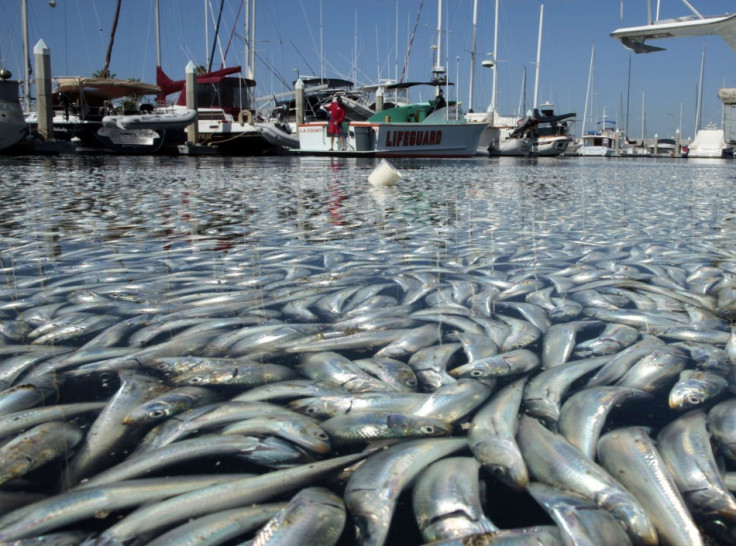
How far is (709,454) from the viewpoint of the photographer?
4.45 feet

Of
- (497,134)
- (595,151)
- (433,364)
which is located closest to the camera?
(433,364)

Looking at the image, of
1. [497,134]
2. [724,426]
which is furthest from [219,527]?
[497,134]

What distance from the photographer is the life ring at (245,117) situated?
94.6ft

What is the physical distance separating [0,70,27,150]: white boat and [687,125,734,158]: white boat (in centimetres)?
5175

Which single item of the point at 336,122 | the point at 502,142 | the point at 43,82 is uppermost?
the point at 43,82

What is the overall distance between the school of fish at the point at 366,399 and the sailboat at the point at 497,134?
35.4 meters

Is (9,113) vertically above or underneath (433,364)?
above

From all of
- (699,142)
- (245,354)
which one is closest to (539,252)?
(245,354)

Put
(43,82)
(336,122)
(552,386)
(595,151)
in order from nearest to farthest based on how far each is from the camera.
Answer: (552,386)
(43,82)
(336,122)
(595,151)

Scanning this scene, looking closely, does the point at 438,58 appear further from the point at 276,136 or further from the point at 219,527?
the point at 219,527

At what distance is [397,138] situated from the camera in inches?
1118

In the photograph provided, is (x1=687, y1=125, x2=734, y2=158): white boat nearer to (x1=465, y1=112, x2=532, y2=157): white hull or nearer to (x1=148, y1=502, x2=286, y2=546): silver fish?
(x1=465, y1=112, x2=532, y2=157): white hull

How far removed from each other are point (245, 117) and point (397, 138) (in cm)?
781

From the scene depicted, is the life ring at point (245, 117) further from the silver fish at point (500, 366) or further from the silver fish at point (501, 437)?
the silver fish at point (501, 437)
